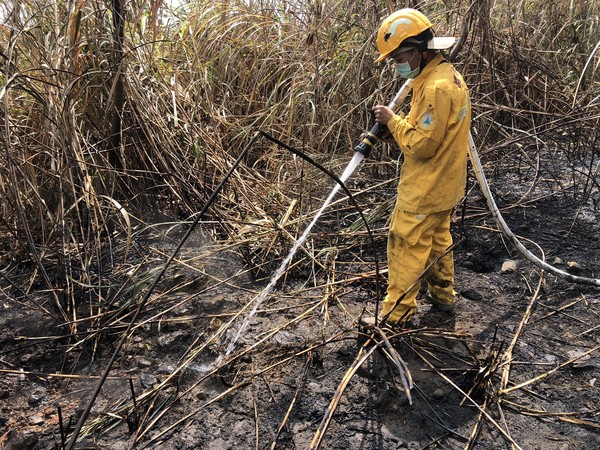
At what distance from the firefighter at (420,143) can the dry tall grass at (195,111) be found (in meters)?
0.74

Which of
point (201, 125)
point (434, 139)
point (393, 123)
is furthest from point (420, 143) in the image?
point (201, 125)

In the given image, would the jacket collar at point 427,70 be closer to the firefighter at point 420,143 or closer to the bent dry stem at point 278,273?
the firefighter at point 420,143

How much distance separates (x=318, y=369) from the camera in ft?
6.80

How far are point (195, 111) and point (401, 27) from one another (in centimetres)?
174

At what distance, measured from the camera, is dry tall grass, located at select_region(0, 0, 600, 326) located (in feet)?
8.58

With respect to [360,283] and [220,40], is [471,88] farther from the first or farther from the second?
[220,40]

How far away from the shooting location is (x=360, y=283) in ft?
8.59

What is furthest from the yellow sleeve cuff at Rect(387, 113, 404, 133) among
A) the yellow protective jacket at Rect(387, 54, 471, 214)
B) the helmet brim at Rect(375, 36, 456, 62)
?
the helmet brim at Rect(375, 36, 456, 62)

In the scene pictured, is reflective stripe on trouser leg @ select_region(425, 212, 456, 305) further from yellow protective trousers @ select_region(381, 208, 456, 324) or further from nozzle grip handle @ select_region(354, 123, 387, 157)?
nozzle grip handle @ select_region(354, 123, 387, 157)

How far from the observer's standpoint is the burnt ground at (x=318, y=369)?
71.7 inches

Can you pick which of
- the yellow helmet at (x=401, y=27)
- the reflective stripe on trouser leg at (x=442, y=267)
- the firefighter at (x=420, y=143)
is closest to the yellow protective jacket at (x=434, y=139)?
the firefighter at (x=420, y=143)

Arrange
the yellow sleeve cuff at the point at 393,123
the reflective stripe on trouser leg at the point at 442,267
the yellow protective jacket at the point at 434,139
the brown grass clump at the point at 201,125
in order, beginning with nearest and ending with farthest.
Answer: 1. the yellow protective jacket at the point at 434,139
2. the yellow sleeve cuff at the point at 393,123
3. the reflective stripe on trouser leg at the point at 442,267
4. the brown grass clump at the point at 201,125

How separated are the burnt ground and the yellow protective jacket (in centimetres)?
52

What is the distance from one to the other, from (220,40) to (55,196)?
2.01 m
